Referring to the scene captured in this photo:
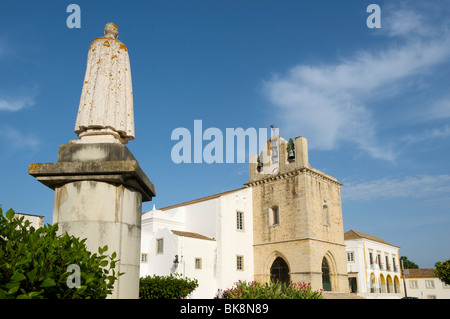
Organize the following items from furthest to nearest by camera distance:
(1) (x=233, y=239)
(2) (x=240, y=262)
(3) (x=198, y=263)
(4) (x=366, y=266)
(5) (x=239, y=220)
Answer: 1. (4) (x=366, y=266)
2. (5) (x=239, y=220)
3. (2) (x=240, y=262)
4. (1) (x=233, y=239)
5. (3) (x=198, y=263)

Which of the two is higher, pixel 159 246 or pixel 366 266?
pixel 159 246

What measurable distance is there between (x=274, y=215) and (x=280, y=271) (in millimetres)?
4262

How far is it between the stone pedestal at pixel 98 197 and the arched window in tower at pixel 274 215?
84.2 feet

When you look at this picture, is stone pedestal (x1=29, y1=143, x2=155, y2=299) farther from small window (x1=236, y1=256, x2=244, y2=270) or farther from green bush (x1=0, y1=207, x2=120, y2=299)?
small window (x1=236, y1=256, x2=244, y2=270)

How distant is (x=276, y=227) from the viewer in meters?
29.5

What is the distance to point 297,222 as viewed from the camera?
28.2 m

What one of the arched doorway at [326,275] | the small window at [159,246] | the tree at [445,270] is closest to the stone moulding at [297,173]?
the arched doorway at [326,275]

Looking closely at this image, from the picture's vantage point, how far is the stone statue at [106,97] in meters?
4.96

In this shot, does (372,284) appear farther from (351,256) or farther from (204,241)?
(204,241)

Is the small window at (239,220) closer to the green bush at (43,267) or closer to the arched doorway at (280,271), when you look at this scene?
the arched doorway at (280,271)

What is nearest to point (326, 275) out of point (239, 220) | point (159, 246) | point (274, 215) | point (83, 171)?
point (274, 215)

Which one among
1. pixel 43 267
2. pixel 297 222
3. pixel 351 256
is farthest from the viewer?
pixel 351 256

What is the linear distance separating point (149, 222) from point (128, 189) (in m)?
23.3
